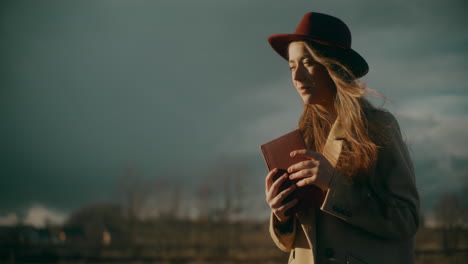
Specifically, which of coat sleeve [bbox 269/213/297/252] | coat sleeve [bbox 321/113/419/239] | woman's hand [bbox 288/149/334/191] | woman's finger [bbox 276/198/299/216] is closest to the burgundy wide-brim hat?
coat sleeve [bbox 321/113/419/239]

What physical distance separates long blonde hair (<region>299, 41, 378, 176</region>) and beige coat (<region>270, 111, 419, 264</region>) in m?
0.06

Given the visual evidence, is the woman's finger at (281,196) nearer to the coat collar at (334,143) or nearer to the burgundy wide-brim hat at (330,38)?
the coat collar at (334,143)

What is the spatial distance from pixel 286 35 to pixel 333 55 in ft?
1.05

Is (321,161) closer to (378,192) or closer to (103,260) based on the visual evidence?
(378,192)

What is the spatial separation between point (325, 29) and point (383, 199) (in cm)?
105

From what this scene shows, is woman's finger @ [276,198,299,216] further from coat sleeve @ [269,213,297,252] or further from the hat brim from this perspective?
the hat brim

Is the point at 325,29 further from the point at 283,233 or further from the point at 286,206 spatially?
the point at 283,233

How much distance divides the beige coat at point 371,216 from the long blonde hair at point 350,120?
63 millimetres

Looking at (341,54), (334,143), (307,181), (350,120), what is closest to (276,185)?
(307,181)

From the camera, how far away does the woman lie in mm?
2158

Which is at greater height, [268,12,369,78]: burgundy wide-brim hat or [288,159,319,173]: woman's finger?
[268,12,369,78]: burgundy wide-brim hat

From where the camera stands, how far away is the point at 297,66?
98.2 inches

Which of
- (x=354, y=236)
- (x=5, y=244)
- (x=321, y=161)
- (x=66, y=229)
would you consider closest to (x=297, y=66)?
(x=321, y=161)

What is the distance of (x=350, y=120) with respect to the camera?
2.31m
